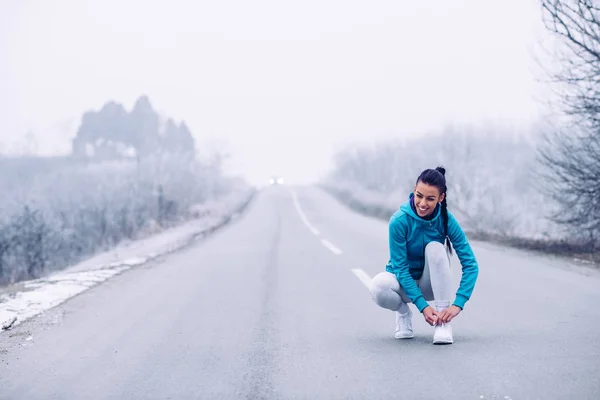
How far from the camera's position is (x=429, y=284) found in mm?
5180

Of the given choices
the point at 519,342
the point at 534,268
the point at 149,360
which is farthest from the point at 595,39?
the point at 149,360

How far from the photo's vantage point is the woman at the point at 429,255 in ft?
15.7

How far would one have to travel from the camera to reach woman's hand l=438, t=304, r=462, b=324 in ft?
15.6

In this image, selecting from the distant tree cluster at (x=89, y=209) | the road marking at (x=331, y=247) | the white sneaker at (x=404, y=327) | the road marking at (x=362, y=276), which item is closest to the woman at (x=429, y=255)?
the white sneaker at (x=404, y=327)

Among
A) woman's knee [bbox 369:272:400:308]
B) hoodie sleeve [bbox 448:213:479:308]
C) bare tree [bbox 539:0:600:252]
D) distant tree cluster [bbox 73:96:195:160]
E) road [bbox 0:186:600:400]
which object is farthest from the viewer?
distant tree cluster [bbox 73:96:195:160]

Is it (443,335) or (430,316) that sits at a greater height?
(430,316)

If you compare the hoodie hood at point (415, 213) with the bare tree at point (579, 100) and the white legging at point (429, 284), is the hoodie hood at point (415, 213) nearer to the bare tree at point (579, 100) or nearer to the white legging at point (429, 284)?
the white legging at point (429, 284)

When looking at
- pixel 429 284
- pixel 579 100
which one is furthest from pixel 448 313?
pixel 579 100

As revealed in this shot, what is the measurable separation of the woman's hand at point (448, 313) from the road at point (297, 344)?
26 cm

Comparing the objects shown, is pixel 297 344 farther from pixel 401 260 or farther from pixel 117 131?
pixel 117 131

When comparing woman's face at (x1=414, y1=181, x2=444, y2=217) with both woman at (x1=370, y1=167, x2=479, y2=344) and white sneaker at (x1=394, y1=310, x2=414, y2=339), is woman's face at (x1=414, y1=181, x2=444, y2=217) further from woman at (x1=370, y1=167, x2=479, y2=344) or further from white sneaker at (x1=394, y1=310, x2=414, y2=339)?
white sneaker at (x1=394, y1=310, x2=414, y2=339)

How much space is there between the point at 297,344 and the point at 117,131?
77917 mm

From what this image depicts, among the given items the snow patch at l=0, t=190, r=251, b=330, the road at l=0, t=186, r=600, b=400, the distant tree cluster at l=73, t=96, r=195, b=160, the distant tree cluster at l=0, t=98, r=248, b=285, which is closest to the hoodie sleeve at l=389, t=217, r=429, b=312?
the road at l=0, t=186, r=600, b=400

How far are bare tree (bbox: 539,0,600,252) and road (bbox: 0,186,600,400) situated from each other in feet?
10.8
